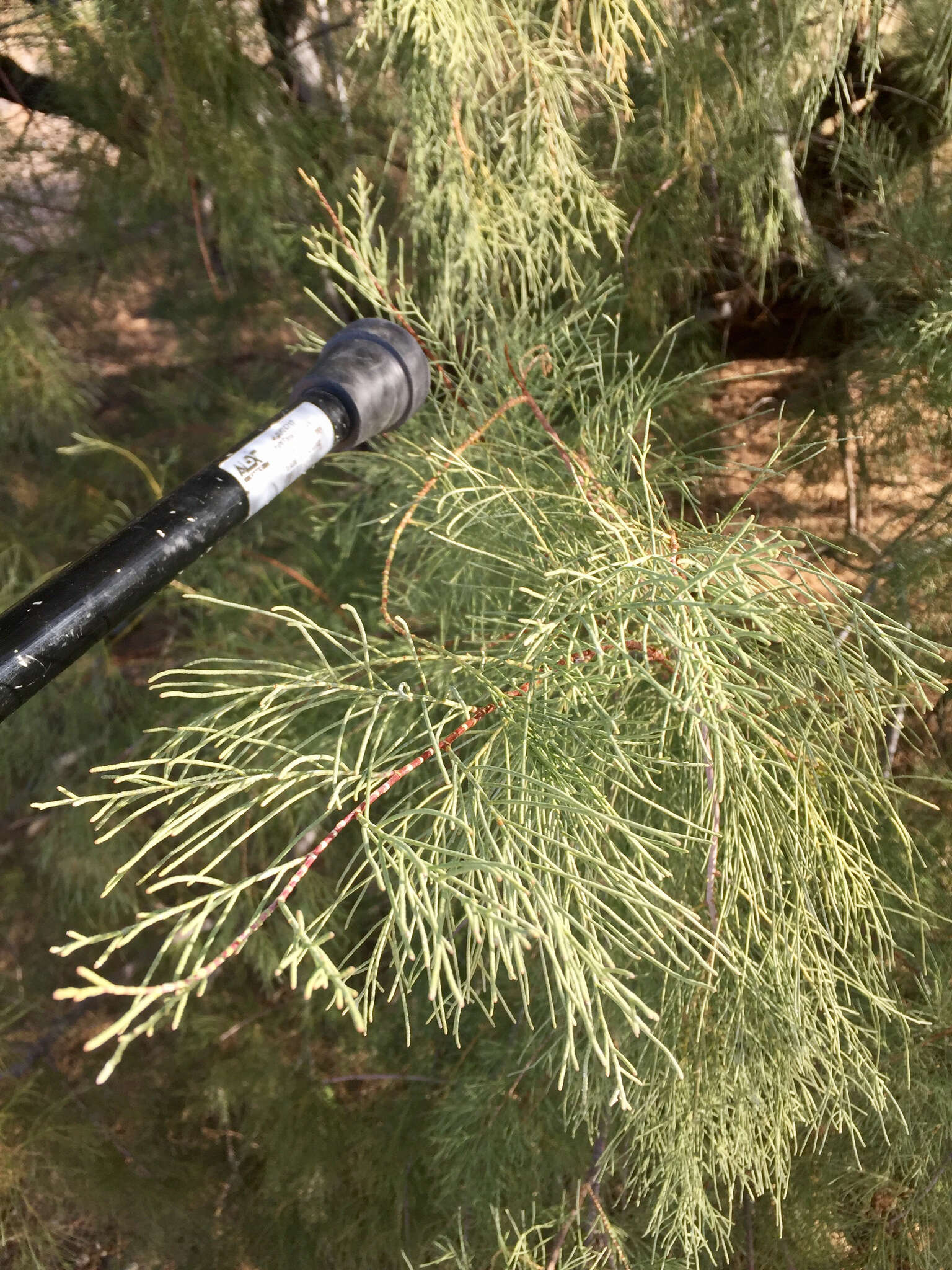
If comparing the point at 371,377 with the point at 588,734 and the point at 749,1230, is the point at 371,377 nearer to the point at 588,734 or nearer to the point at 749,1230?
the point at 588,734

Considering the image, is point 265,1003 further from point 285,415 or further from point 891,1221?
point 285,415

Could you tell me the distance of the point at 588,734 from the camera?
2.00 feet

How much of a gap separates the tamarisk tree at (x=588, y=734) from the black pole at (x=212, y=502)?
0.09 m

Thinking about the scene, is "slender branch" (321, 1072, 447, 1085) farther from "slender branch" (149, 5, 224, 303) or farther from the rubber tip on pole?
"slender branch" (149, 5, 224, 303)

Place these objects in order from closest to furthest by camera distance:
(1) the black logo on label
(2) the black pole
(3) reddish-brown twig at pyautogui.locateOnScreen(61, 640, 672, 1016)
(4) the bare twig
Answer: (3) reddish-brown twig at pyautogui.locateOnScreen(61, 640, 672, 1016) → (2) the black pole → (1) the black logo on label → (4) the bare twig

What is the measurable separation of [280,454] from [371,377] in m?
0.14

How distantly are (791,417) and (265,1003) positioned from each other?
1560 millimetres

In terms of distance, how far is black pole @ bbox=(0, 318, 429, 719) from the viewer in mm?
502

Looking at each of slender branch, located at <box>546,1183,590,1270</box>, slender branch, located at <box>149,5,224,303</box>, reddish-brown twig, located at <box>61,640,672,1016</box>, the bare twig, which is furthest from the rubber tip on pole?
the bare twig

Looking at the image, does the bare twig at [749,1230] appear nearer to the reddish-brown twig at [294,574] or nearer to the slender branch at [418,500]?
the slender branch at [418,500]

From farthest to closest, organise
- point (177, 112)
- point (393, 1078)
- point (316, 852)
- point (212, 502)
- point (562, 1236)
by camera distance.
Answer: point (393, 1078)
point (177, 112)
point (562, 1236)
point (212, 502)
point (316, 852)

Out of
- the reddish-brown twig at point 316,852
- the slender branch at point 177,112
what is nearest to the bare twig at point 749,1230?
the reddish-brown twig at point 316,852

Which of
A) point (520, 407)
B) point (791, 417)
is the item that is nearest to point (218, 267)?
point (520, 407)

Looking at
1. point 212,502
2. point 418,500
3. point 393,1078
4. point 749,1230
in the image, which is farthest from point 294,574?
point 749,1230
